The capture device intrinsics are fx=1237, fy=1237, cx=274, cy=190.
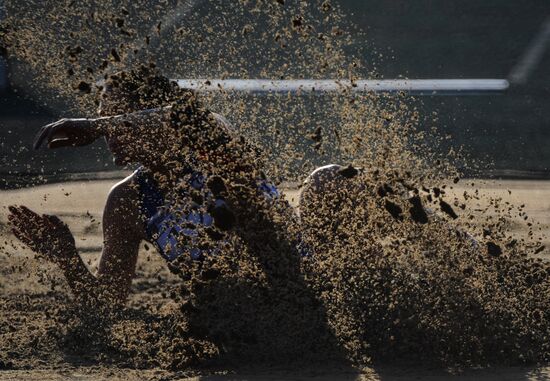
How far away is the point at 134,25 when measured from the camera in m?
10.6

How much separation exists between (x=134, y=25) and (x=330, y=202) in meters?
6.55

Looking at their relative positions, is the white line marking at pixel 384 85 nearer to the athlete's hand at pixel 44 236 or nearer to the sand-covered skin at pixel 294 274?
the athlete's hand at pixel 44 236

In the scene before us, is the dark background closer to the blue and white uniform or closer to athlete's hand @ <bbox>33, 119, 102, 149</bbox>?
the blue and white uniform

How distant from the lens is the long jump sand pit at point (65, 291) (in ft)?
12.6

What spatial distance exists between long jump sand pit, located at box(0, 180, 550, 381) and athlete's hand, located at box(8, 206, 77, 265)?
17 centimetres

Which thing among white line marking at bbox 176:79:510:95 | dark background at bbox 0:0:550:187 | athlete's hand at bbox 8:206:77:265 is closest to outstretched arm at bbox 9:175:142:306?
athlete's hand at bbox 8:206:77:265

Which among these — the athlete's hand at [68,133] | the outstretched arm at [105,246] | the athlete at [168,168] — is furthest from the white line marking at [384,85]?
the athlete's hand at [68,133]

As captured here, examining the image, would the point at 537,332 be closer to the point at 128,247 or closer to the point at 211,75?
the point at 128,247

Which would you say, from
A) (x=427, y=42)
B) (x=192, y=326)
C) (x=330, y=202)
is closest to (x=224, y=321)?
(x=192, y=326)

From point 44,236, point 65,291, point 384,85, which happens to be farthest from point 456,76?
point 44,236

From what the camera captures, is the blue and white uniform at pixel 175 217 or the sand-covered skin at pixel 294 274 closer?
the sand-covered skin at pixel 294 274

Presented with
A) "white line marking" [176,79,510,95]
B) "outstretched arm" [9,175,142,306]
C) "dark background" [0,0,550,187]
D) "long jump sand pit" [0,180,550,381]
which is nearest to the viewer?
"long jump sand pit" [0,180,550,381]

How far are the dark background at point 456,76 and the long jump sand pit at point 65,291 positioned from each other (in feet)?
1.40

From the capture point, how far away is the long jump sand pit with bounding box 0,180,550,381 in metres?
3.83
